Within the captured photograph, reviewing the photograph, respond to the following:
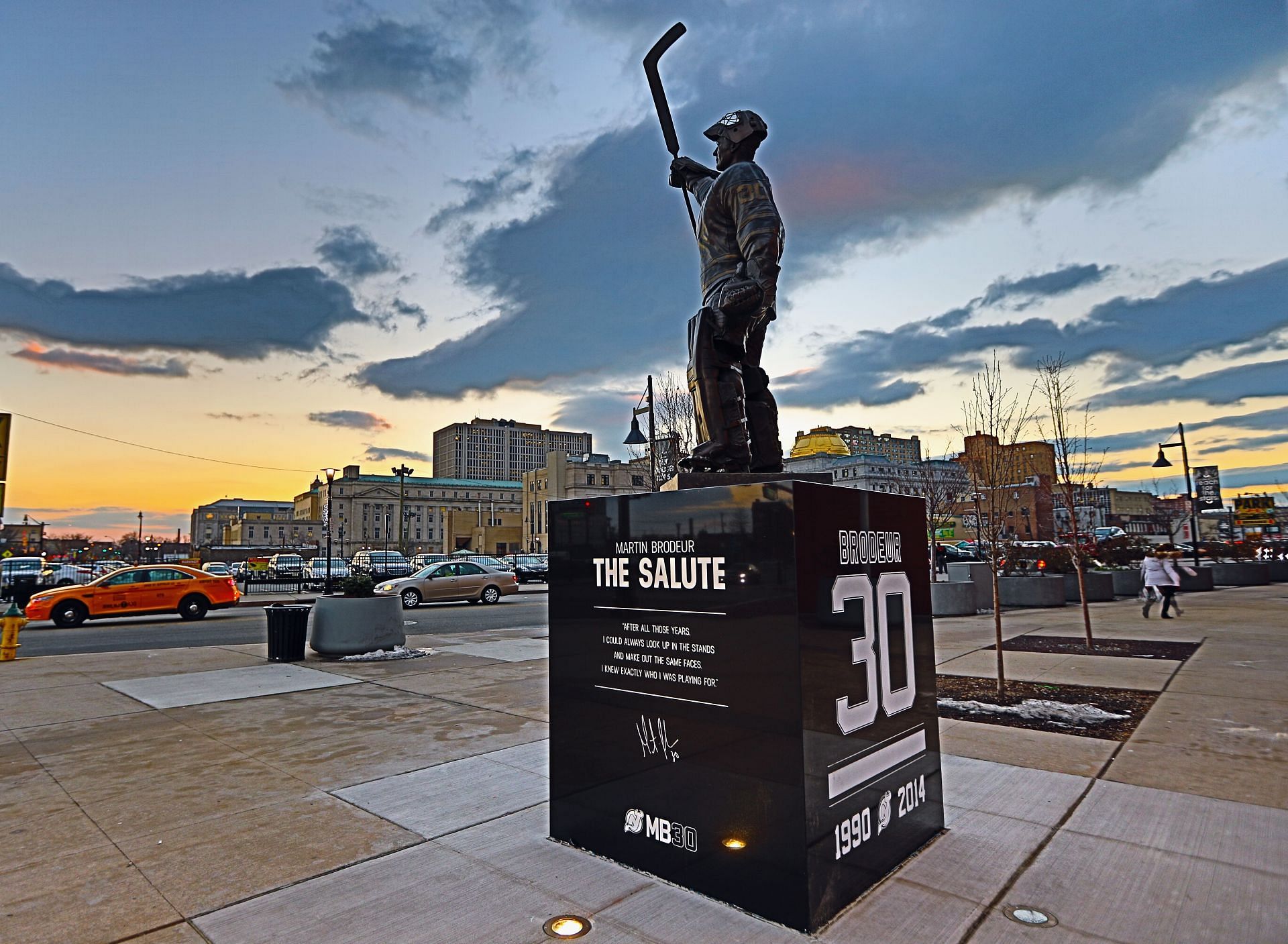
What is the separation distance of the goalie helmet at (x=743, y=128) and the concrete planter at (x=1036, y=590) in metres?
18.8

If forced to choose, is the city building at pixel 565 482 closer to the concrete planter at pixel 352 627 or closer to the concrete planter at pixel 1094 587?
the concrete planter at pixel 1094 587

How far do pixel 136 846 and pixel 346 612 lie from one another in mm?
8426

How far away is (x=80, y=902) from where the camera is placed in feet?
11.9

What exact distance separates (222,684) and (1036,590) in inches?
796

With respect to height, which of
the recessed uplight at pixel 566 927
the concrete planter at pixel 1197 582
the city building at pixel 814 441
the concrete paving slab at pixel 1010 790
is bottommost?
the concrete planter at pixel 1197 582

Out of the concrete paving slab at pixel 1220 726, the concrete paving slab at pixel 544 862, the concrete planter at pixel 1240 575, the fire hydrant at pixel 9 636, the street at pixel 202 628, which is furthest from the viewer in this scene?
the concrete planter at pixel 1240 575

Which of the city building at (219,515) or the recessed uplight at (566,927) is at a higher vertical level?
the city building at (219,515)

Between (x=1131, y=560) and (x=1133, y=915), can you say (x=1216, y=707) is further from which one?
(x=1131, y=560)

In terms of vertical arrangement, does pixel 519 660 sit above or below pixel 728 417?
below

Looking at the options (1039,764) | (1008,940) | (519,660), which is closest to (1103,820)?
(1039,764)

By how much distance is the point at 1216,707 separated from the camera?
758 cm

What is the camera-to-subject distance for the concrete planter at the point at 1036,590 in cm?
2083

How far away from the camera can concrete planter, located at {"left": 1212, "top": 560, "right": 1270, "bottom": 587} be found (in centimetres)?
2862
